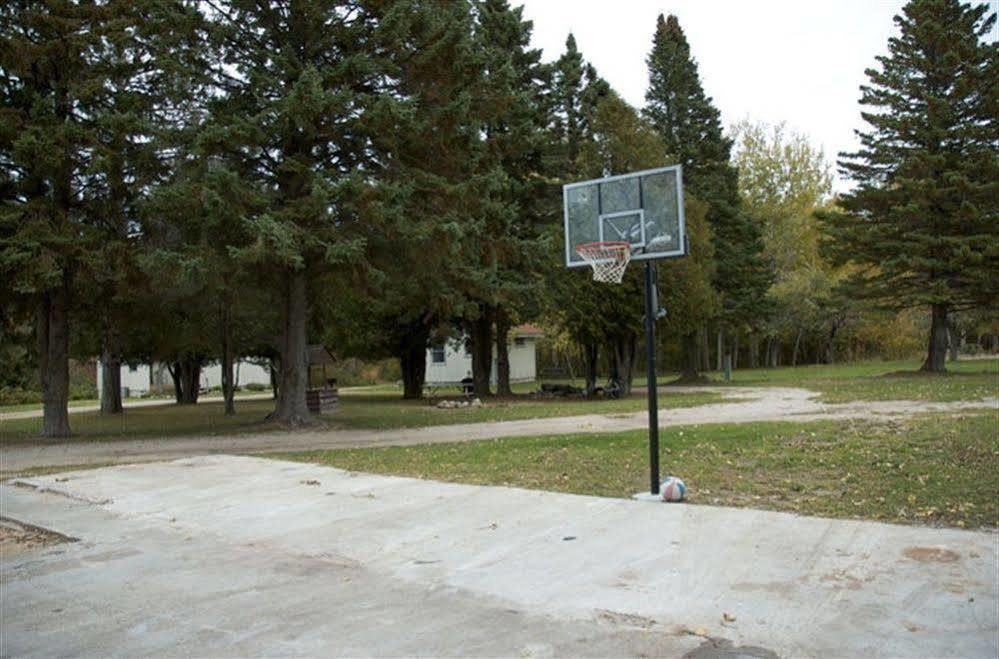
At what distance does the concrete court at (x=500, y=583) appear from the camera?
4.80 meters

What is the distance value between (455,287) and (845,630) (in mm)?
21235

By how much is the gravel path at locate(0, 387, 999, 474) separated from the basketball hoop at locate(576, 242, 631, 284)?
536 centimetres

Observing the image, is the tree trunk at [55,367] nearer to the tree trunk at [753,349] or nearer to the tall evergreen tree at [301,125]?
the tall evergreen tree at [301,125]

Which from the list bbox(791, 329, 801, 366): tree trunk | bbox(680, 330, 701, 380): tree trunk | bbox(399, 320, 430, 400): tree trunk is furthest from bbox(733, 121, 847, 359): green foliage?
bbox(399, 320, 430, 400): tree trunk

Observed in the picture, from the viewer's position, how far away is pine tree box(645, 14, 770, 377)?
4022 centimetres

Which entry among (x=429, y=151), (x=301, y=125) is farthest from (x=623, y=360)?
(x=301, y=125)

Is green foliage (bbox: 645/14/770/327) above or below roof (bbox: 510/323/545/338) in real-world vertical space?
above

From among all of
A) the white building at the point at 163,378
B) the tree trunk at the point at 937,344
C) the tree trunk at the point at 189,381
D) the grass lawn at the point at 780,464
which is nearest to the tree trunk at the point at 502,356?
the tree trunk at the point at 189,381

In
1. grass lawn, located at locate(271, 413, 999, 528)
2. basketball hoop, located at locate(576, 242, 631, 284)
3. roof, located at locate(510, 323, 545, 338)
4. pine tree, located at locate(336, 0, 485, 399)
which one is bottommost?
grass lawn, located at locate(271, 413, 999, 528)

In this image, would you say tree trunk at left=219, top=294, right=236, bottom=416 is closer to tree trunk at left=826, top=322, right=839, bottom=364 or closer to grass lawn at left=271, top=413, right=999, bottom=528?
grass lawn at left=271, top=413, right=999, bottom=528

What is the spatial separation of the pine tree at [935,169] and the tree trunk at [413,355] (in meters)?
18.2

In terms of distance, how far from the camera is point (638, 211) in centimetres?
975

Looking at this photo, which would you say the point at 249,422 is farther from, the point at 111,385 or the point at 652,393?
the point at 652,393

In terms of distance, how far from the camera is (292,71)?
59.5 feet
